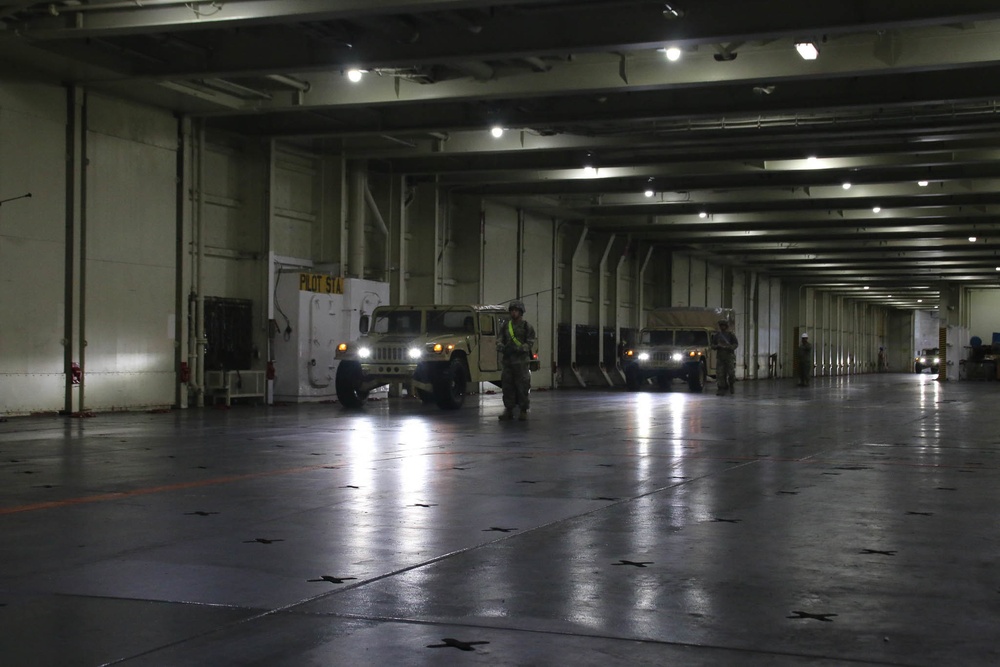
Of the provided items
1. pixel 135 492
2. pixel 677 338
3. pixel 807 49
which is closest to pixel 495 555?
pixel 135 492

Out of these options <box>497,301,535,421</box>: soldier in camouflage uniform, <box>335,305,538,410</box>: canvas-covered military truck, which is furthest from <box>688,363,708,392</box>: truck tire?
<box>497,301,535,421</box>: soldier in camouflage uniform

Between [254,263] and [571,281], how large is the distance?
1476 cm

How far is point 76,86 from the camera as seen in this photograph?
60.8 ft

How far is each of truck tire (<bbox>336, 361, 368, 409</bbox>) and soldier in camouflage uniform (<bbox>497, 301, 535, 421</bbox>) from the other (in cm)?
412

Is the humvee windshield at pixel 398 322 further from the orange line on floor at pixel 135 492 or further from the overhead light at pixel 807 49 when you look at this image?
the orange line on floor at pixel 135 492

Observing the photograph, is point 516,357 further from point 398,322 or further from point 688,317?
point 688,317

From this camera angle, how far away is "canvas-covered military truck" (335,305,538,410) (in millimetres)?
19469

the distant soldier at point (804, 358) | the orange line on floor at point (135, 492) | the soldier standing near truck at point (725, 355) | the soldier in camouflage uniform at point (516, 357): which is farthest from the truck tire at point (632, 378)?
the orange line on floor at point (135, 492)

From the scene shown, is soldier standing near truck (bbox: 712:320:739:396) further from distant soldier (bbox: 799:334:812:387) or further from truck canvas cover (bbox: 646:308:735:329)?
distant soldier (bbox: 799:334:812:387)

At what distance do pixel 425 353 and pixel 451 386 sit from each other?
725mm

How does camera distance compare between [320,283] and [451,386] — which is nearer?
[451,386]

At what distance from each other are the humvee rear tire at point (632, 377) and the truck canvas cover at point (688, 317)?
174 centimetres

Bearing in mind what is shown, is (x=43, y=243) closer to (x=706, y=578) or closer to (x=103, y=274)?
(x=103, y=274)

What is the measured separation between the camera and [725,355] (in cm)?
2886
